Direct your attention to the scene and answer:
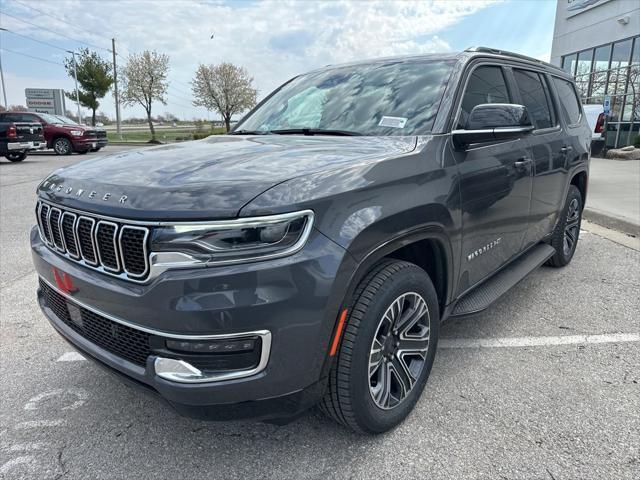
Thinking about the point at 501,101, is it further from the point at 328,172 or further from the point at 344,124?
the point at 328,172

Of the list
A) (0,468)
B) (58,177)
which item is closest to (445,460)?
A: (0,468)

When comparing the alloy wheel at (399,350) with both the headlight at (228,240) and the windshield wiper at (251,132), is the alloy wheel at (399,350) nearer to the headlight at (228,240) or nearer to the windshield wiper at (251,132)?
the headlight at (228,240)

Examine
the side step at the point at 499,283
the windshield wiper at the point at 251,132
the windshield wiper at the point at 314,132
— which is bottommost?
the side step at the point at 499,283

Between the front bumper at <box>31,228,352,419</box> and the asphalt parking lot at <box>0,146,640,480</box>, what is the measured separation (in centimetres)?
47

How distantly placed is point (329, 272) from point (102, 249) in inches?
37.4

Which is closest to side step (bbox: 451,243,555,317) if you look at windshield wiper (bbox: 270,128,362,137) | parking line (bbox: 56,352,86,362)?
windshield wiper (bbox: 270,128,362,137)

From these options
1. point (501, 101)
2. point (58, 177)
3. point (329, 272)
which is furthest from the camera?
point (501, 101)

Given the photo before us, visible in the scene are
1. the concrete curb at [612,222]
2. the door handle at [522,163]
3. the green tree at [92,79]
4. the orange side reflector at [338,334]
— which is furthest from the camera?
the green tree at [92,79]

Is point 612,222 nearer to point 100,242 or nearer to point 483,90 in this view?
point 483,90

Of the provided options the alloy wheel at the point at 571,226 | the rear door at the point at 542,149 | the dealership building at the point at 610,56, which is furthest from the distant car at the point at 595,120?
the dealership building at the point at 610,56

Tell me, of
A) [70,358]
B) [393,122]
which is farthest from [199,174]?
[70,358]

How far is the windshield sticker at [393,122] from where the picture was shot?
109 inches

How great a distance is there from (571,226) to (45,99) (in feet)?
176

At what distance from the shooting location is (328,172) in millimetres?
2004
